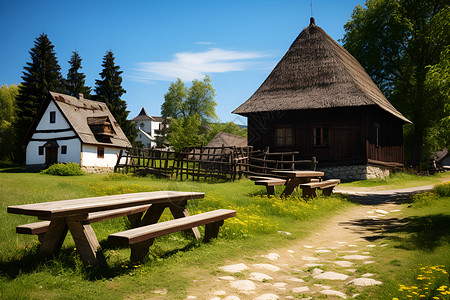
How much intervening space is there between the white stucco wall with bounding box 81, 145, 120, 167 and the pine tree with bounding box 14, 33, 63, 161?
28.1 ft

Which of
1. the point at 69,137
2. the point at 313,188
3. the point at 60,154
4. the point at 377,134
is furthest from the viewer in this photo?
the point at 60,154

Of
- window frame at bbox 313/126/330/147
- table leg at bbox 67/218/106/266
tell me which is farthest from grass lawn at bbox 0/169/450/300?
window frame at bbox 313/126/330/147

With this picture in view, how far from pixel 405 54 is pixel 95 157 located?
26.4 m

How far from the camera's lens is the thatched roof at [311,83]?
1845cm

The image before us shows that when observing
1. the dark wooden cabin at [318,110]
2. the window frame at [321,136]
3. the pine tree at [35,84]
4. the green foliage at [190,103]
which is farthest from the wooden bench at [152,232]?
the green foliage at [190,103]

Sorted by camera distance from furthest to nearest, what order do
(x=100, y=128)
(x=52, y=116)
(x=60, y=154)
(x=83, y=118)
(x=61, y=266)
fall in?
(x=83, y=118)
(x=100, y=128)
(x=52, y=116)
(x=60, y=154)
(x=61, y=266)

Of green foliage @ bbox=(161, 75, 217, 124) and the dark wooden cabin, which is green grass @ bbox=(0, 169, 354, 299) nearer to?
the dark wooden cabin

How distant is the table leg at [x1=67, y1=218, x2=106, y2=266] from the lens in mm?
4277

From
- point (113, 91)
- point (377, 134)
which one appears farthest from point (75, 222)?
point (113, 91)

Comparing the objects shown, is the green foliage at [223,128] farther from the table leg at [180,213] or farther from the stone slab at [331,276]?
the stone slab at [331,276]

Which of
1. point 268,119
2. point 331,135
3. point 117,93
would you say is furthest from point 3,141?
point 331,135

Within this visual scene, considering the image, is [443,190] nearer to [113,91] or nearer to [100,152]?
[100,152]

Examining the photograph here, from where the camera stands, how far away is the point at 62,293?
3629mm

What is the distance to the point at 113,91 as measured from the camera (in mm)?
39781
